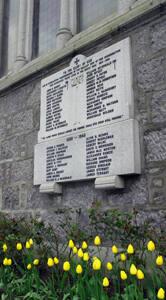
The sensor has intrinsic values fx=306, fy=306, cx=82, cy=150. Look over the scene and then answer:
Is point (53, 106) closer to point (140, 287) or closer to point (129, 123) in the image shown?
point (129, 123)

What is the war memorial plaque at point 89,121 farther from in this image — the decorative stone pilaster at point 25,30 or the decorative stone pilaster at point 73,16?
the decorative stone pilaster at point 25,30

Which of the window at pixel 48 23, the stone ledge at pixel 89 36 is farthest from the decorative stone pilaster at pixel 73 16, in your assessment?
the window at pixel 48 23

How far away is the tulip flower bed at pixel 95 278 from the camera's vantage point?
1916 millimetres

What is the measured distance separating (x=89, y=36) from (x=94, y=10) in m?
0.82

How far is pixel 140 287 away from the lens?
1969 mm

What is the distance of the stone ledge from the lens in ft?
9.58

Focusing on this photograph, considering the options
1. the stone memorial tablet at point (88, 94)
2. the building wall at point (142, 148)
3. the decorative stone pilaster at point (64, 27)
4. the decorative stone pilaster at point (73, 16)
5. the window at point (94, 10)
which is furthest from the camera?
the decorative stone pilaster at point (73, 16)

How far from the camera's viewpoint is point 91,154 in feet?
9.52

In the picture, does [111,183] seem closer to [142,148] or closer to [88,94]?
[142,148]

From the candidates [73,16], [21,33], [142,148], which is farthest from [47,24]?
[142,148]

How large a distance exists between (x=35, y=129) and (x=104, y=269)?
6.47ft

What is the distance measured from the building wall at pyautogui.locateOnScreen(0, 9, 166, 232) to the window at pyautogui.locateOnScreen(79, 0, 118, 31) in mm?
686

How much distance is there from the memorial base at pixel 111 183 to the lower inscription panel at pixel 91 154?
0.05m

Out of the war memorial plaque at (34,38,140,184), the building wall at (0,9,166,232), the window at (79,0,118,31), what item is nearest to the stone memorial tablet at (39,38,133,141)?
the war memorial plaque at (34,38,140,184)
